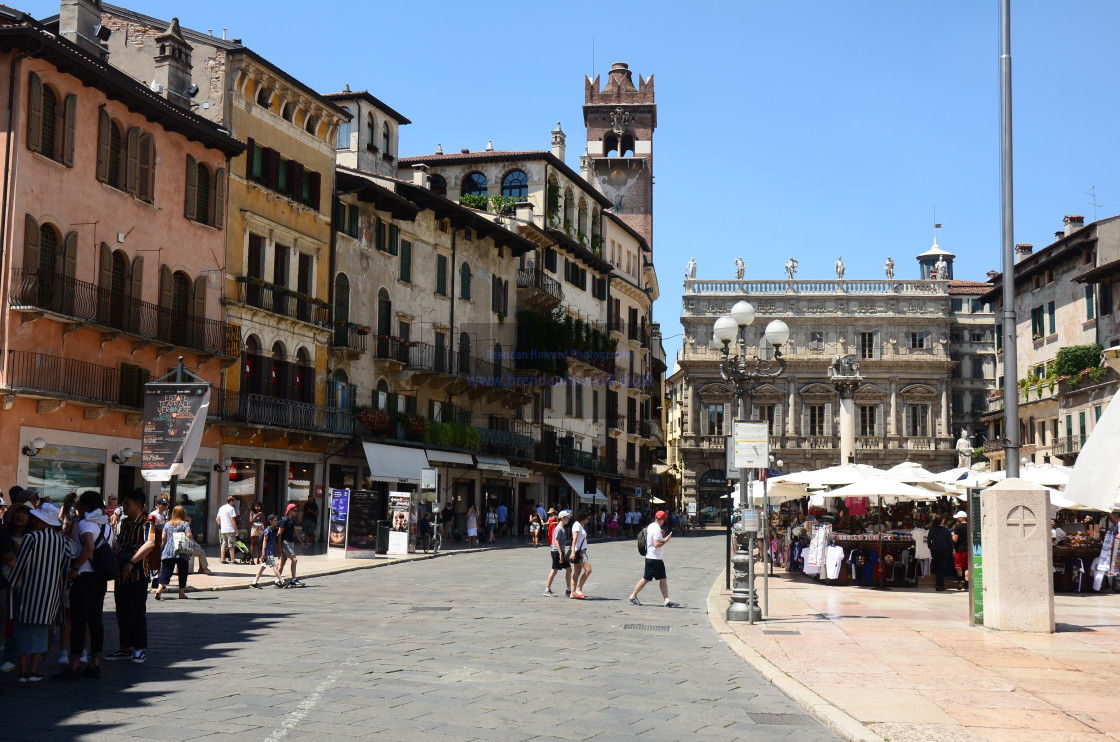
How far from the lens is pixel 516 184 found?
188 feet

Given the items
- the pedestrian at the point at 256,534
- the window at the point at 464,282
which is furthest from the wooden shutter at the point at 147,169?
the window at the point at 464,282

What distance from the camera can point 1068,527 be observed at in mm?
29531

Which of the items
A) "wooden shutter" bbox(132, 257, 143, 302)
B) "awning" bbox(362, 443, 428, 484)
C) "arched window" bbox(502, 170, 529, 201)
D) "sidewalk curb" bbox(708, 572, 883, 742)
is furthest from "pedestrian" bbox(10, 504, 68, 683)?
"arched window" bbox(502, 170, 529, 201)

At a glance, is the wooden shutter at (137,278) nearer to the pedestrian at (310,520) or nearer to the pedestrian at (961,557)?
the pedestrian at (310,520)

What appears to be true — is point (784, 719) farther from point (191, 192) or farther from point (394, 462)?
point (394, 462)

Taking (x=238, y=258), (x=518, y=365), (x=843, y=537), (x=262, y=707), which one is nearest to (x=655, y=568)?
(x=843, y=537)

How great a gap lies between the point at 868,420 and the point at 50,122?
6725 cm

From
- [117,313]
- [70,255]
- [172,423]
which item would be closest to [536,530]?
[117,313]

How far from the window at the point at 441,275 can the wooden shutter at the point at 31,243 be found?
2079 centimetres

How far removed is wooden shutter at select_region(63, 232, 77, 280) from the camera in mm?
27859

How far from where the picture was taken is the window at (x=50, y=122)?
26656mm

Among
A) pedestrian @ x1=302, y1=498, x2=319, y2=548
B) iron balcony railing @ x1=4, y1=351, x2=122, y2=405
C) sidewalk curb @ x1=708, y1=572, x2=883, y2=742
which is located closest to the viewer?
sidewalk curb @ x1=708, y1=572, x2=883, y2=742

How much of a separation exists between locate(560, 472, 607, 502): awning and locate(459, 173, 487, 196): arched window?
13.8 metres

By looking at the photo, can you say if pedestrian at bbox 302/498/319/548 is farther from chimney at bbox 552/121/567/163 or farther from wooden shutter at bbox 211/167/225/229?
chimney at bbox 552/121/567/163
